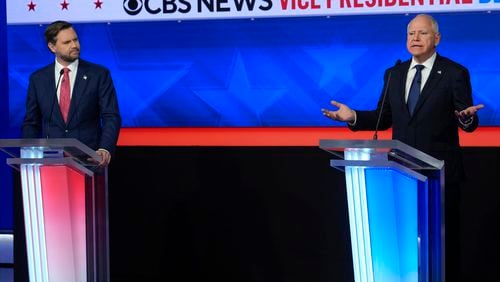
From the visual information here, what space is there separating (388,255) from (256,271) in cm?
204

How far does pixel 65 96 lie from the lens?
4066 millimetres

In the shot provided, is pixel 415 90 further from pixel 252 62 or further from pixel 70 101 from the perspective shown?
pixel 70 101

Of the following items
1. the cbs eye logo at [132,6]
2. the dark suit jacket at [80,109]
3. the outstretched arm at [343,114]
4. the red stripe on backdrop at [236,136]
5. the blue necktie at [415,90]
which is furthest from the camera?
the cbs eye logo at [132,6]

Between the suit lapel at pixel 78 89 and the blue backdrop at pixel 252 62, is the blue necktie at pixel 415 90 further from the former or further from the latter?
the suit lapel at pixel 78 89

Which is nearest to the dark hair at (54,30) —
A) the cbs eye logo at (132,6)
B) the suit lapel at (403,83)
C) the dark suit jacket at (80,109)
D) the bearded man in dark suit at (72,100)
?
the bearded man in dark suit at (72,100)

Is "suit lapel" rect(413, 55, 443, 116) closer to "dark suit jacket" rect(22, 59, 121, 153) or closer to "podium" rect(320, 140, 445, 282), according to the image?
"podium" rect(320, 140, 445, 282)

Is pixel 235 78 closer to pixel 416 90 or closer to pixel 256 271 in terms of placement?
pixel 256 271

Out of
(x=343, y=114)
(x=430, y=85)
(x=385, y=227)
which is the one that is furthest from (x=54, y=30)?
(x=385, y=227)

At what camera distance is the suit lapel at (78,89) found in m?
4.02

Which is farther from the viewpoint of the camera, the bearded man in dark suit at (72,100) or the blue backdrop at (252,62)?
the blue backdrop at (252,62)

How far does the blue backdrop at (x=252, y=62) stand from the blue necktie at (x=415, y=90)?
3.12 ft

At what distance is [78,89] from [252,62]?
1218mm

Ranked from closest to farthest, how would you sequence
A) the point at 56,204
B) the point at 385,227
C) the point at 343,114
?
the point at 385,227, the point at 56,204, the point at 343,114

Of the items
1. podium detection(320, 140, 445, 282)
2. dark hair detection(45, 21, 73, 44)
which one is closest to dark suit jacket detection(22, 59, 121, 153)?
dark hair detection(45, 21, 73, 44)
